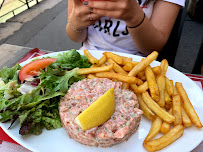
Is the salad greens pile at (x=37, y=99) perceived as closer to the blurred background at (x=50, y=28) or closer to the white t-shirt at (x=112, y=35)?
the white t-shirt at (x=112, y=35)

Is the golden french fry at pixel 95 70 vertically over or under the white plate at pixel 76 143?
over

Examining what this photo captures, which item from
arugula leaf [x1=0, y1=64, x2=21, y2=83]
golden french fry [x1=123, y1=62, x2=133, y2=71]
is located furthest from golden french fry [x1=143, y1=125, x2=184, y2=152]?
arugula leaf [x1=0, y1=64, x2=21, y2=83]

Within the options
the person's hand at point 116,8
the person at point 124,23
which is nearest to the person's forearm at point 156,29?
the person at point 124,23

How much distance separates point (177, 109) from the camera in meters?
1.34

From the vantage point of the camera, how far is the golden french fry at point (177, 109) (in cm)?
129

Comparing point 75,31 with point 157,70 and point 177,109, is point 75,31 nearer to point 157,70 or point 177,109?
point 157,70

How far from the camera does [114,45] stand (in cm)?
215

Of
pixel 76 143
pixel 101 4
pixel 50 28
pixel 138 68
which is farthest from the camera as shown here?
pixel 50 28

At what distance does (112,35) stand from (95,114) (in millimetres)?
1155

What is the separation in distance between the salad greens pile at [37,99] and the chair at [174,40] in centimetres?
117

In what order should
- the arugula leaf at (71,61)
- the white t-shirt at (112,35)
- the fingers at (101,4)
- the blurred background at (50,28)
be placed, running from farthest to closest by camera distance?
1. the blurred background at (50,28)
2. the white t-shirt at (112,35)
3. the arugula leaf at (71,61)
4. the fingers at (101,4)

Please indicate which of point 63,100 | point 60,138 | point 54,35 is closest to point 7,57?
point 63,100

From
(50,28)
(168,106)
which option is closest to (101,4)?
(168,106)

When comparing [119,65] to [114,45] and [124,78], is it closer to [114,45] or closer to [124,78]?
[124,78]
